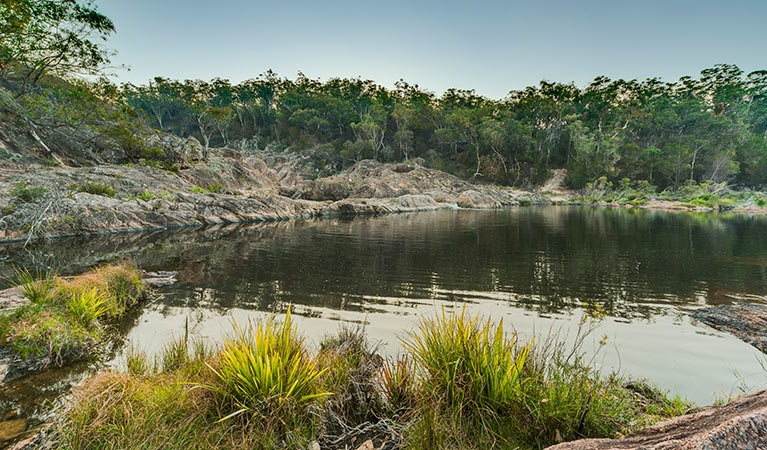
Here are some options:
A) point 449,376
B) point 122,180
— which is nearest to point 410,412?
point 449,376

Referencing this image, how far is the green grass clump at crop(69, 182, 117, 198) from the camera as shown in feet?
94.3

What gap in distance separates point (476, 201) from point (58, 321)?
64.0m

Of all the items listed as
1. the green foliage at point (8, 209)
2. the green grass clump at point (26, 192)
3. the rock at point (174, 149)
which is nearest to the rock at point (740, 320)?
the green foliage at point (8, 209)

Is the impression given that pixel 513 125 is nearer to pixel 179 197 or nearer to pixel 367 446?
pixel 179 197

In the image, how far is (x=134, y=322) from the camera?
884cm

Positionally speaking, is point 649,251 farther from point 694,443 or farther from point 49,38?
point 49,38

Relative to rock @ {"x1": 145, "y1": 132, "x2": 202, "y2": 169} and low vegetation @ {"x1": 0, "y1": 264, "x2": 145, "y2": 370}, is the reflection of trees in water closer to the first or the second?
low vegetation @ {"x1": 0, "y1": 264, "x2": 145, "y2": 370}

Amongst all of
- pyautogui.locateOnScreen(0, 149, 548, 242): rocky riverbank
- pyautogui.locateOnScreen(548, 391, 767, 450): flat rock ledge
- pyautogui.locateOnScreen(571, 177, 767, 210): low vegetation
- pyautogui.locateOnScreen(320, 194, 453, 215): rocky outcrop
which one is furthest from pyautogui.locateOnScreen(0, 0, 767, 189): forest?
pyautogui.locateOnScreen(548, 391, 767, 450): flat rock ledge

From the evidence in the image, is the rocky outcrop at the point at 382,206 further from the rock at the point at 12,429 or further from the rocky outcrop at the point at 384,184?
the rock at the point at 12,429

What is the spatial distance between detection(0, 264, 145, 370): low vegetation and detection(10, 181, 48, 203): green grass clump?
2067 cm

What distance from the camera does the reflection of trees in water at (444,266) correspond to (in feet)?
38.4

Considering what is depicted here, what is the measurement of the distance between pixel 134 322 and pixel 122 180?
33223mm

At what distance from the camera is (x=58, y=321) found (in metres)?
6.82

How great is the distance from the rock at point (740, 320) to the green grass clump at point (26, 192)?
37753 millimetres
